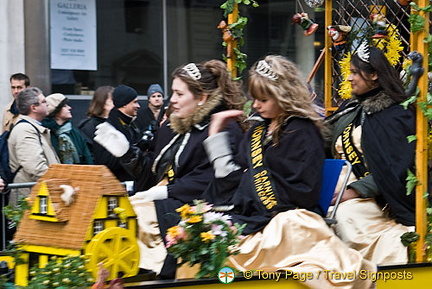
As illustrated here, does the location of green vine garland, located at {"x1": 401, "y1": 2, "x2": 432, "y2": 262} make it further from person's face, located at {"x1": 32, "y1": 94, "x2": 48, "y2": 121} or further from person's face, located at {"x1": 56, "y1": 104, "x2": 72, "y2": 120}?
person's face, located at {"x1": 56, "y1": 104, "x2": 72, "y2": 120}

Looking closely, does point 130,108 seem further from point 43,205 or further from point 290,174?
point 43,205

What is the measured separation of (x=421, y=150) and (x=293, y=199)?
702 millimetres

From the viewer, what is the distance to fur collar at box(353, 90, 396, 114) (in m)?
5.01

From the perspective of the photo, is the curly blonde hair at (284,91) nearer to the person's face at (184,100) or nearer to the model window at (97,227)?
the person's face at (184,100)

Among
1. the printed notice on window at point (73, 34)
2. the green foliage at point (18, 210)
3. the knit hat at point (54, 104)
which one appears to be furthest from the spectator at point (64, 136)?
the printed notice on window at point (73, 34)

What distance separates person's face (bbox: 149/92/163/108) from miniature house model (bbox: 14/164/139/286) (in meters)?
4.96

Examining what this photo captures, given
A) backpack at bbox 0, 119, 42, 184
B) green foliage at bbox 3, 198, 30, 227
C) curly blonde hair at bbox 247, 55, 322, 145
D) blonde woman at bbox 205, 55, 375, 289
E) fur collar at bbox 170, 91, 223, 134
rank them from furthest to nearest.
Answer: backpack at bbox 0, 119, 42, 184 → fur collar at bbox 170, 91, 223, 134 → curly blonde hair at bbox 247, 55, 322, 145 → blonde woman at bbox 205, 55, 375, 289 → green foliage at bbox 3, 198, 30, 227

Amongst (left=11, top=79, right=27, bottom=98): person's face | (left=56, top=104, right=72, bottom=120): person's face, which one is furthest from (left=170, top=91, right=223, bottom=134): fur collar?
(left=11, top=79, right=27, bottom=98): person's face

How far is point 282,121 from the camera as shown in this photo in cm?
430

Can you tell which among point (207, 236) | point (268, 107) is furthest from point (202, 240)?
point (268, 107)

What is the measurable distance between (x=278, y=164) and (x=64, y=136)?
11.1 feet

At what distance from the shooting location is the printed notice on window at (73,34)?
34.6 feet

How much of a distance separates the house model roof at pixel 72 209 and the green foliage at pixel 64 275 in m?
Result: 0.11

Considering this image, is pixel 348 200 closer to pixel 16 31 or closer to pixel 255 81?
pixel 255 81
